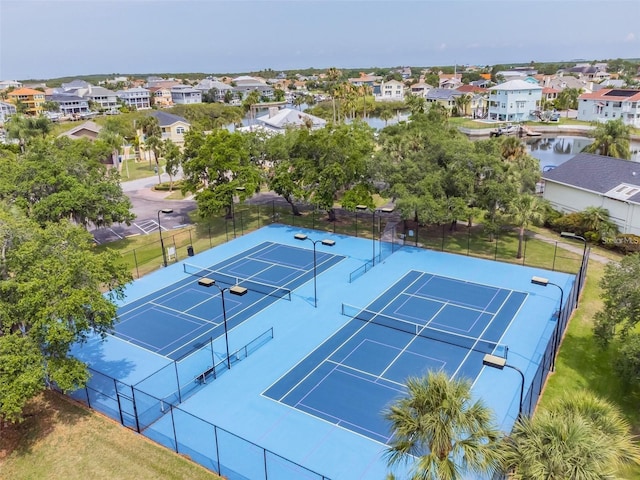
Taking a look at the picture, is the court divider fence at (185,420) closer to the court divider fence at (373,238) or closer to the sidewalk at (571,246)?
the court divider fence at (373,238)

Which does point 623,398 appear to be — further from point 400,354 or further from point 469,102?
point 469,102

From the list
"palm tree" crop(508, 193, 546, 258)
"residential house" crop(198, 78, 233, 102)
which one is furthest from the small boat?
"residential house" crop(198, 78, 233, 102)

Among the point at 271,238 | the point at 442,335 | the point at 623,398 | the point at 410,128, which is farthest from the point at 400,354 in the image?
the point at 410,128

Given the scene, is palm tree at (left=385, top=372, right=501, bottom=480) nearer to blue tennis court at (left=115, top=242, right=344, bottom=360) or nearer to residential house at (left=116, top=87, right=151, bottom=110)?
blue tennis court at (left=115, top=242, right=344, bottom=360)

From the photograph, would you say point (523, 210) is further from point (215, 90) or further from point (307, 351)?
point (215, 90)

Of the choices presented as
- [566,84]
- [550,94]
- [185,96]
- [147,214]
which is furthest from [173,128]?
[566,84]

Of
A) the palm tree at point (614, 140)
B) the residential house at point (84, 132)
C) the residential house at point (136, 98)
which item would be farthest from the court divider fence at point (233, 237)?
the residential house at point (136, 98)

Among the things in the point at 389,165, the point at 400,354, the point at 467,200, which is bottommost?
the point at 400,354

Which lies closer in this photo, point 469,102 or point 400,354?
point 400,354
